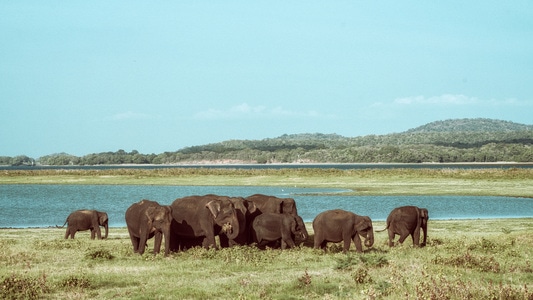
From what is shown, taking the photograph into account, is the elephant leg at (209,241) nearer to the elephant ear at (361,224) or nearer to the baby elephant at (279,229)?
the baby elephant at (279,229)

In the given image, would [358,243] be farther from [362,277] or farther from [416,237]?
[362,277]

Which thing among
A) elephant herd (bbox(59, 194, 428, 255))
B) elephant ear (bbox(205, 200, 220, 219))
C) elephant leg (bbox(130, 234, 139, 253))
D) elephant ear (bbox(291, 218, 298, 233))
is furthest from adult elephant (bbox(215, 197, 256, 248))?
elephant leg (bbox(130, 234, 139, 253))

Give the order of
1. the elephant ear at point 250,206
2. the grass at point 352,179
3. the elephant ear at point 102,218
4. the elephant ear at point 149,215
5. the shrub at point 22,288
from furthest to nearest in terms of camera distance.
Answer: the grass at point 352,179, the elephant ear at point 102,218, the elephant ear at point 250,206, the elephant ear at point 149,215, the shrub at point 22,288

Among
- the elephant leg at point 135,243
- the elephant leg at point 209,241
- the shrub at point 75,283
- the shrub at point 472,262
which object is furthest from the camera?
the elephant leg at point 135,243

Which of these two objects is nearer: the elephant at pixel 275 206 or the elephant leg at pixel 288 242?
the elephant leg at pixel 288 242

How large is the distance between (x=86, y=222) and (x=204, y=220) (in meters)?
9.69

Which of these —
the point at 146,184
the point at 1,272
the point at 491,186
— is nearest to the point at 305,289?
the point at 1,272

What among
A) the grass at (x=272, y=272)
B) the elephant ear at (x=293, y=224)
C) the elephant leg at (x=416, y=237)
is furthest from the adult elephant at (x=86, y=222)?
the elephant leg at (x=416, y=237)

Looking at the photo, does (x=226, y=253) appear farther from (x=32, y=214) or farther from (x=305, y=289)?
(x=32, y=214)

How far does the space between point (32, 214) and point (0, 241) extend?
23.5 m

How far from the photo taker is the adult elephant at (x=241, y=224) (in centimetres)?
2250

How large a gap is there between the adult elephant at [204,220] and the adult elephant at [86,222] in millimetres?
8001

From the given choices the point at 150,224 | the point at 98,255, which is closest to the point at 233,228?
the point at 150,224

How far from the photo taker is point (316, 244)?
22375 millimetres
